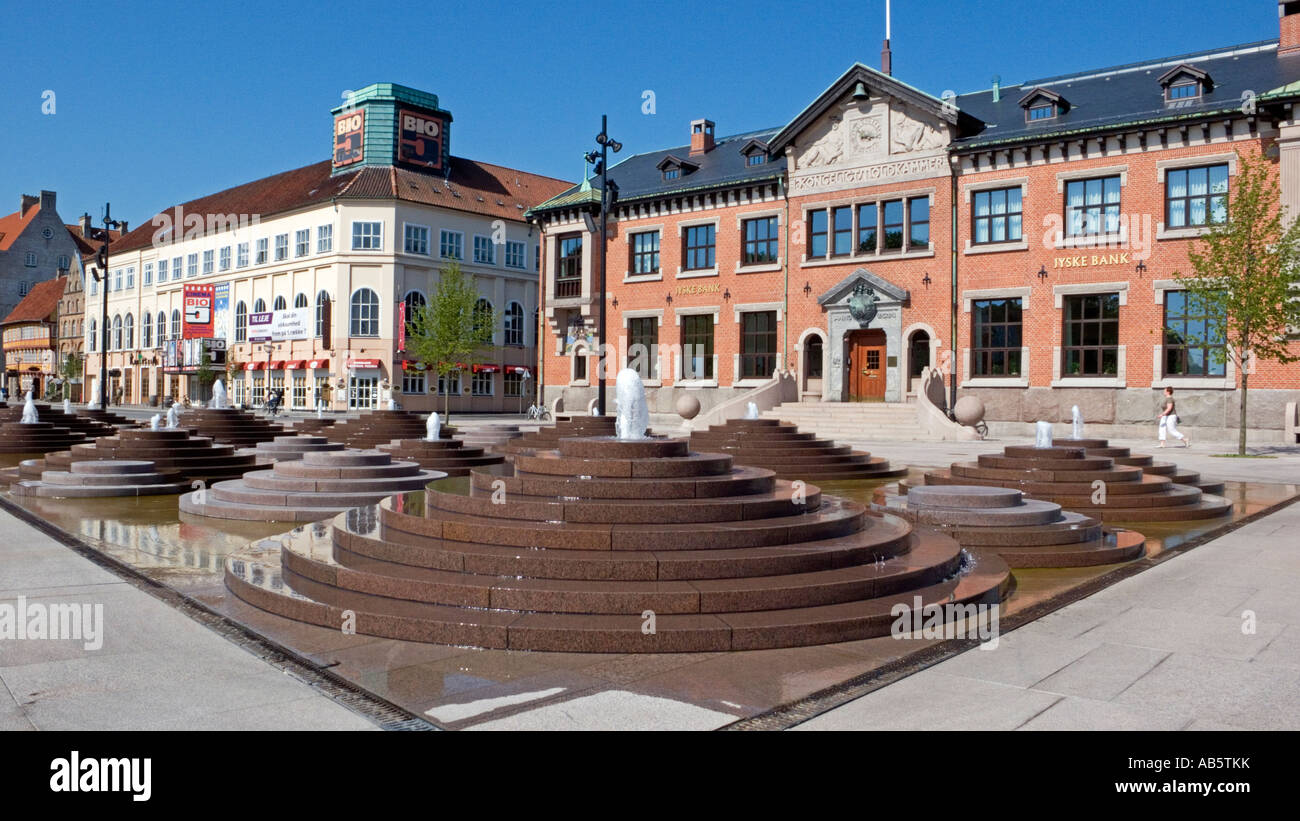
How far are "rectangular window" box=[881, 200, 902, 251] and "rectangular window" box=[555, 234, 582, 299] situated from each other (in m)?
15.6

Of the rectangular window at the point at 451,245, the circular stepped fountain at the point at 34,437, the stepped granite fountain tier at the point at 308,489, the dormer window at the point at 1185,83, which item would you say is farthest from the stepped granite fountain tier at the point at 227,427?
the rectangular window at the point at 451,245

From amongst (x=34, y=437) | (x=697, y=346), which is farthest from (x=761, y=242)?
(x=34, y=437)

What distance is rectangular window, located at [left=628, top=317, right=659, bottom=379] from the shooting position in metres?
43.3

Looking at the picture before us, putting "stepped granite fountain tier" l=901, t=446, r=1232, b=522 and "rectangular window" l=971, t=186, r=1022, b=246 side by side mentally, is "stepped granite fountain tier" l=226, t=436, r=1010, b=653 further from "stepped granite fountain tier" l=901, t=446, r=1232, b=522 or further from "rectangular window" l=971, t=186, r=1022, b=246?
"rectangular window" l=971, t=186, r=1022, b=246

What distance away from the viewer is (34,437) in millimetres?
24203

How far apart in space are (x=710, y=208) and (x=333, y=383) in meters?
32.7

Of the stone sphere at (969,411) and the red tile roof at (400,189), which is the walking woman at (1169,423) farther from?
the red tile roof at (400,189)

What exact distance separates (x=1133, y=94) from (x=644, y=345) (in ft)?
72.6

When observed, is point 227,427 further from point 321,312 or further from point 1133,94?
point 321,312

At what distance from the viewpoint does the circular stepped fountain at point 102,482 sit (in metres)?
15.1

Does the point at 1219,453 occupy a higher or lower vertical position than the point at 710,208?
lower
